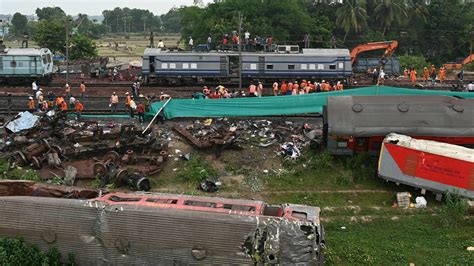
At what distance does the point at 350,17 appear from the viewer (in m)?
59.8

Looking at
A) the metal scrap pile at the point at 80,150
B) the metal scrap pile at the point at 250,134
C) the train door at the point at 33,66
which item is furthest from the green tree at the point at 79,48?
the metal scrap pile at the point at 250,134

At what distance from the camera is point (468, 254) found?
14000 millimetres

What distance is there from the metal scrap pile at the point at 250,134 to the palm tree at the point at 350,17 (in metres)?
38.3

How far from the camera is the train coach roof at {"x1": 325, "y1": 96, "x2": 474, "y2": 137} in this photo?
19.2 m

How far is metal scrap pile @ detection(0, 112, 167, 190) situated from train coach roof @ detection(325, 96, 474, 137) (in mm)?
7096

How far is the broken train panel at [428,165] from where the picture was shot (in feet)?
55.6

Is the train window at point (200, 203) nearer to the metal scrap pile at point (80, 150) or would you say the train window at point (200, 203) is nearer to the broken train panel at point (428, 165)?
the metal scrap pile at point (80, 150)

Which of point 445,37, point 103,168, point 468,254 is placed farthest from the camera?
point 445,37

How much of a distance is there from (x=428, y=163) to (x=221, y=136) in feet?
27.4

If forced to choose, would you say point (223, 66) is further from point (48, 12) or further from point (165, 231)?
point (48, 12)

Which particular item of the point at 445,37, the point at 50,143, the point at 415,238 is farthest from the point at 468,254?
the point at 445,37

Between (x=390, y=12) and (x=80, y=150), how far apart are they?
50157 mm

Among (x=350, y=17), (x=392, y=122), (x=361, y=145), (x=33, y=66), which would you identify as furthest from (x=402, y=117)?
(x=350, y=17)

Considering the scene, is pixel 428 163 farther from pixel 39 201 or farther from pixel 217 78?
pixel 217 78
